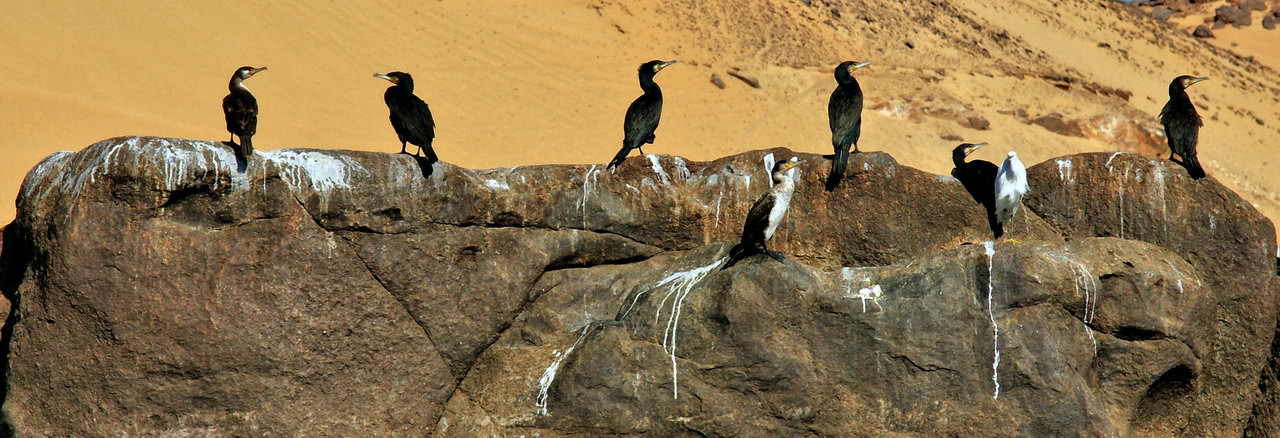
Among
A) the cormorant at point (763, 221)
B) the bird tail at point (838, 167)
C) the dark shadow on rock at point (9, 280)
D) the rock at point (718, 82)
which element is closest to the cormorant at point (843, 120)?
the bird tail at point (838, 167)

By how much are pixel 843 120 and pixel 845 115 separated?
5 centimetres

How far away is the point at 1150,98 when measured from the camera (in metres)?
31.1

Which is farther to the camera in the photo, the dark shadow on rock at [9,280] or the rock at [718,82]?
the rock at [718,82]

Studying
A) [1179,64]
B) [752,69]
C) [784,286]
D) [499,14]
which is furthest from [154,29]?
[1179,64]

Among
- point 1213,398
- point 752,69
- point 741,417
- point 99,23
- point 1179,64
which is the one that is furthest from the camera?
point 1179,64

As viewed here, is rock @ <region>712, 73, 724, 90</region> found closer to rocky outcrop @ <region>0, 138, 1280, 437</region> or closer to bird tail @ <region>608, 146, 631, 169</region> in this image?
bird tail @ <region>608, 146, 631, 169</region>

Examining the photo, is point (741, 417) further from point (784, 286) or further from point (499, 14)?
point (499, 14)

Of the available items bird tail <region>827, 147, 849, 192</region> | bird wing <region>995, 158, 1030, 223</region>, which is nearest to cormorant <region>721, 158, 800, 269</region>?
bird tail <region>827, 147, 849, 192</region>

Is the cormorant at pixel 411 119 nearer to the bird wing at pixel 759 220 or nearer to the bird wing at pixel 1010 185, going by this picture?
the bird wing at pixel 759 220

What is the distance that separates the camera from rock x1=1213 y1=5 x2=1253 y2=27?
49.3 m

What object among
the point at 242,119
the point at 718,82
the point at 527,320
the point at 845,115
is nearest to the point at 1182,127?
the point at 845,115

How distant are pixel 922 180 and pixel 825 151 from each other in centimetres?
1421

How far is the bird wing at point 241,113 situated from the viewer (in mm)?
7738

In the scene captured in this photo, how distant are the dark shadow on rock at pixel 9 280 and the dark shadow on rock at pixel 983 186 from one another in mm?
6834
